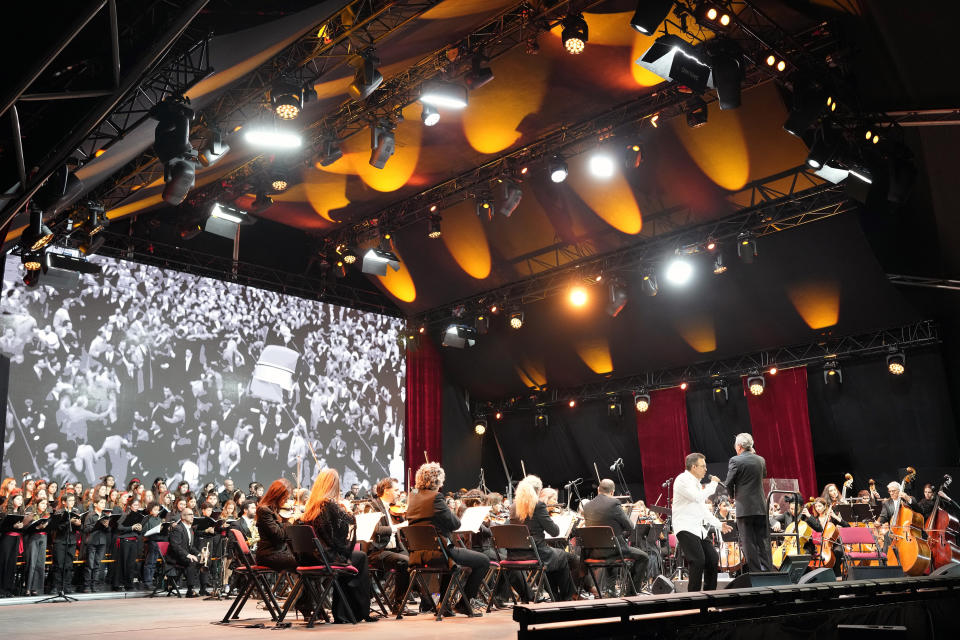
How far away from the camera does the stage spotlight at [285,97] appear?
878 cm

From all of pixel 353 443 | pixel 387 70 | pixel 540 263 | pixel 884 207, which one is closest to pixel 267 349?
pixel 353 443

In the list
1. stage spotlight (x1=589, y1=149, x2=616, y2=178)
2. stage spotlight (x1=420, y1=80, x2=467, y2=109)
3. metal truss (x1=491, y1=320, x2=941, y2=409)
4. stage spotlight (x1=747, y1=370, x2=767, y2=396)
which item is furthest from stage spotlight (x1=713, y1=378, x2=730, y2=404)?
stage spotlight (x1=420, y1=80, x2=467, y2=109)

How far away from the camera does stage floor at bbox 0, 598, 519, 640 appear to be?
18.7 ft

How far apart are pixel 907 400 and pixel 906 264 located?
2330 millimetres

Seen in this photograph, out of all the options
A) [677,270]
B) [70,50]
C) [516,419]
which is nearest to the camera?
[70,50]

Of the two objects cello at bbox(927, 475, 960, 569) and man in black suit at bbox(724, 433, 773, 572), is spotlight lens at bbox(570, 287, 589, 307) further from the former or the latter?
man in black suit at bbox(724, 433, 773, 572)

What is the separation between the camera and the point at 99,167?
940 centimetres

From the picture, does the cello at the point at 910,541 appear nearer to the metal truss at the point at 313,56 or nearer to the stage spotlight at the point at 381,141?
the stage spotlight at the point at 381,141

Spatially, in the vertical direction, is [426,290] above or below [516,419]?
above

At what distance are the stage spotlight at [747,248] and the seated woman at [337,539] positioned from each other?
790cm

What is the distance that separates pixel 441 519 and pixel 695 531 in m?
2.23

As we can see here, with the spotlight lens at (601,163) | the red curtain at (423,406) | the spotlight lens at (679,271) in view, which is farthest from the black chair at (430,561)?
the red curtain at (423,406)

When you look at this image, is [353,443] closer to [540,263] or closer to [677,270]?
[540,263]

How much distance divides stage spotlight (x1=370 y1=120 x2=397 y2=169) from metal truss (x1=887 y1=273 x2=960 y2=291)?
7.69 m
